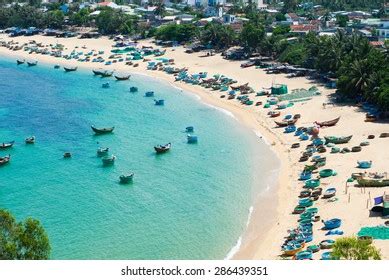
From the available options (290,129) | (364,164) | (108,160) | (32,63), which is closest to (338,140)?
(364,164)

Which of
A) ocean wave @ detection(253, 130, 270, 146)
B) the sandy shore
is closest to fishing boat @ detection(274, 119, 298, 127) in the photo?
the sandy shore

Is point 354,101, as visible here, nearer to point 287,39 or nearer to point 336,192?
point 336,192

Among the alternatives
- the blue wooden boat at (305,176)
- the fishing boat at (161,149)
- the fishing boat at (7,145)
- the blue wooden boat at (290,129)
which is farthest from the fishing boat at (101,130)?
the blue wooden boat at (305,176)

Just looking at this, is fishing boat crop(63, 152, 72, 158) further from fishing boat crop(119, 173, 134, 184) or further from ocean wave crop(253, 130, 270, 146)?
ocean wave crop(253, 130, 270, 146)

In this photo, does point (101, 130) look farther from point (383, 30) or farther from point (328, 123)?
point (383, 30)

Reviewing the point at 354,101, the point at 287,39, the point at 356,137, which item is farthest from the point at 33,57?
the point at 356,137

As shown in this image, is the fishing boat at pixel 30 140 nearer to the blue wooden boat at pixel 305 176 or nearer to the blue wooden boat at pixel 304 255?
the blue wooden boat at pixel 305 176
